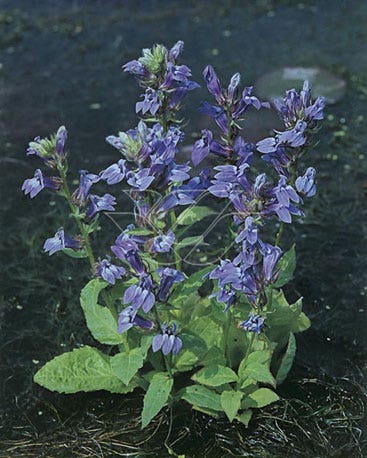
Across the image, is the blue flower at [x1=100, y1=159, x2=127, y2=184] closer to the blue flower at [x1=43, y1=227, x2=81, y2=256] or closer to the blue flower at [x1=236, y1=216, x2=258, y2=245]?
the blue flower at [x1=43, y1=227, x2=81, y2=256]

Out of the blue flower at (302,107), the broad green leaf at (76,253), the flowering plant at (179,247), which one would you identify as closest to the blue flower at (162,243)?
the flowering plant at (179,247)

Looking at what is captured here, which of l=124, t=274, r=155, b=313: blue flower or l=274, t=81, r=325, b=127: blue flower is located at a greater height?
l=274, t=81, r=325, b=127: blue flower

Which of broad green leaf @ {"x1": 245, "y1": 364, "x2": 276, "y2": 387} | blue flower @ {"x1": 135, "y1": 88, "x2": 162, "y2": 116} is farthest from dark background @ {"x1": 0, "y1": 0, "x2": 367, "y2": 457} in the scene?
blue flower @ {"x1": 135, "y1": 88, "x2": 162, "y2": 116}

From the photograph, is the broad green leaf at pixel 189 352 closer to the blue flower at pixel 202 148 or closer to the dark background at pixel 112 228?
the dark background at pixel 112 228

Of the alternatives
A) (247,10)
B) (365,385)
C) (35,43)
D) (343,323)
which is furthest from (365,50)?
(365,385)

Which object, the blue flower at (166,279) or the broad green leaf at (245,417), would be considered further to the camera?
the broad green leaf at (245,417)

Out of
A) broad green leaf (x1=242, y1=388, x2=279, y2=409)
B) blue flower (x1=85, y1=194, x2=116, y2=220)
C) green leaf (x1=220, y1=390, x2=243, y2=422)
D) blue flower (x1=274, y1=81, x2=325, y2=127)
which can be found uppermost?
blue flower (x1=274, y1=81, x2=325, y2=127)

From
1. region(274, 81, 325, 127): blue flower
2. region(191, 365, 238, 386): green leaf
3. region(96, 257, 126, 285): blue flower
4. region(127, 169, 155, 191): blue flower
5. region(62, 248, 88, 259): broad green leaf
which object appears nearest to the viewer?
region(127, 169, 155, 191): blue flower
